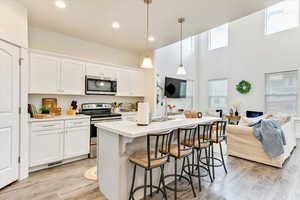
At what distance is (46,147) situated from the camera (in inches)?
117

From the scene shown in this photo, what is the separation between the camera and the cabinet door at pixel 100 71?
3.90 metres

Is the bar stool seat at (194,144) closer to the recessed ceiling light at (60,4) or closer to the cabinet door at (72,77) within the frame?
the cabinet door at (72,77)

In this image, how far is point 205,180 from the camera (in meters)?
2.64

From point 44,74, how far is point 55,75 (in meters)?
0.20

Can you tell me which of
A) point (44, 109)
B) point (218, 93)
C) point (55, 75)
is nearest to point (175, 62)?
point (218, 93)

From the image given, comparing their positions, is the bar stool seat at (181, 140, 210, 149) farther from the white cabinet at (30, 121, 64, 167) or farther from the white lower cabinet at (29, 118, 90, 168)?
→ the white cabinet at (30, 121, 64, 167)


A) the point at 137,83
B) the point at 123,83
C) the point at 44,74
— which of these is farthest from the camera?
the point at 137,83

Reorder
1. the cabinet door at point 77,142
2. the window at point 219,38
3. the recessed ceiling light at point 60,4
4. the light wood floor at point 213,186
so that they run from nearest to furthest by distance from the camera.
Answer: the light wood floor at point 213,186 → the recessed ceiling light at point 60,4 → the cabinet door at point 77,142 → the window at point 219,38

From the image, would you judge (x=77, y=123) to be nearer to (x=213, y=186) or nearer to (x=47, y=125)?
(x=47, y=125)

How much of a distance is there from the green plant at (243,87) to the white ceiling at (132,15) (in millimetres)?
4240

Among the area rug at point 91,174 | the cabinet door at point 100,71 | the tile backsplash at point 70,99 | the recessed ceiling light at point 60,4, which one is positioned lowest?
the area rug at point 91,174

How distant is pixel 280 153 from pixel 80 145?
4.03 m

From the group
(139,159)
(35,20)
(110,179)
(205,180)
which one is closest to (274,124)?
(205,180)

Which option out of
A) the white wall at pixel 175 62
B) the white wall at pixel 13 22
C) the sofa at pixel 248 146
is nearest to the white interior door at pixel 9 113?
the white wall at pixel 13 22
